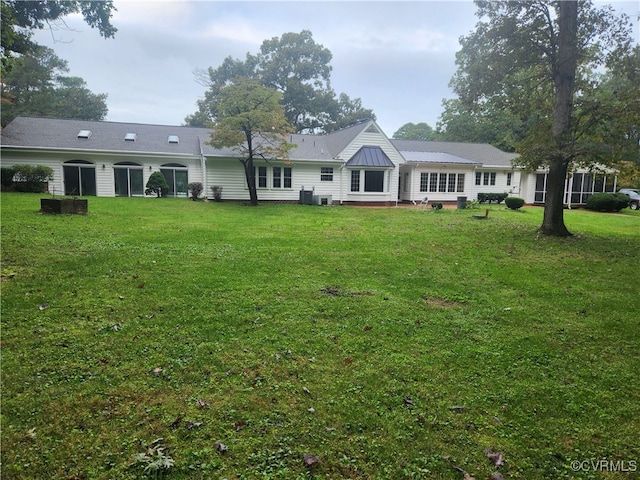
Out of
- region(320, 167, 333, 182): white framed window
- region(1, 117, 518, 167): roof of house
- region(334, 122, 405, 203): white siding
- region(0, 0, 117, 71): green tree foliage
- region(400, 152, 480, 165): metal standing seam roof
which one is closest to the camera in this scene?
region(0, 0, 117, 71): green tree foliage

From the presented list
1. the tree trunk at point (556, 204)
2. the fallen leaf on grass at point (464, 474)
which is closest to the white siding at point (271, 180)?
the tree trunk at point (556, 204)

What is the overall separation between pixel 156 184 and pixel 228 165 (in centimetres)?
406

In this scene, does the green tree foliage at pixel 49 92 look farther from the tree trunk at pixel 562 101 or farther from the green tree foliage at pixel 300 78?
the tree trunk at pixel 562 101

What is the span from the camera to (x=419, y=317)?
210 inches

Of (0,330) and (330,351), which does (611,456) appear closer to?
(330,351)

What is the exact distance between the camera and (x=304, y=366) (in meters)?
3.89

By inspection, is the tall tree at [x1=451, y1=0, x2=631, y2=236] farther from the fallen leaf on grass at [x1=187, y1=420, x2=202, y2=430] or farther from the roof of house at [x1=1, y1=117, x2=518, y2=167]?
the fallen leaf on grass at [x1=187, y1=420, x2=202, y2=430]

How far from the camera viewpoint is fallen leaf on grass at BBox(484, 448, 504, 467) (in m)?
2.71

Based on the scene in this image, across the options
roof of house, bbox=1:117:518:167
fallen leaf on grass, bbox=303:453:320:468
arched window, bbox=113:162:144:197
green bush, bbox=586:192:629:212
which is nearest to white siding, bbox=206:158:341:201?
roof of house, bbox=1:117:518:167

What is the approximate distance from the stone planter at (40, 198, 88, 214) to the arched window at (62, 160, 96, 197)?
9931 mm

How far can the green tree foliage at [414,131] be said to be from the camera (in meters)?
63.9

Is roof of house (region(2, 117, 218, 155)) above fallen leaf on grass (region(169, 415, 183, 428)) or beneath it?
above
